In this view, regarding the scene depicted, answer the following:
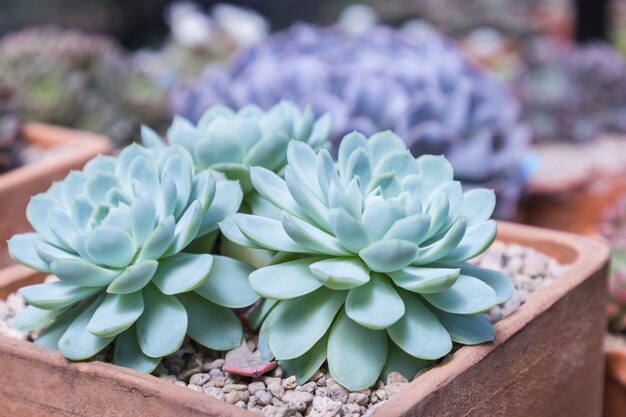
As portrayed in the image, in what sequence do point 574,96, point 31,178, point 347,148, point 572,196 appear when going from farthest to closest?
1. point 574,96
2. point 572,196
3. point 31,178
4. point 347,148

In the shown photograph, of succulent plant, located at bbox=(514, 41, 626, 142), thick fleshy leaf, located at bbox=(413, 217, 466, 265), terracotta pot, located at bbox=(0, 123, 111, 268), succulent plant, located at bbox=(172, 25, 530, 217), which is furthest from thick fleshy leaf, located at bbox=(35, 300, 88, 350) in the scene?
succulent plant, located at bbox=(514, 41, 626, 142)

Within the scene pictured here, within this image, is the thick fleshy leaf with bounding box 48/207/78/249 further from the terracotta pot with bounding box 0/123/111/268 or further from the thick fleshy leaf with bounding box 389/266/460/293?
the terracotta pot with bounding box 0/123/111/268

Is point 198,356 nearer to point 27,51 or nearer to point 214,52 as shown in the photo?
point 27,51

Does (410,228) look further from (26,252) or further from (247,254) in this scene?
(26,252)

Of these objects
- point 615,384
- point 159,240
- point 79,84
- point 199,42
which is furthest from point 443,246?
A: point 199,42

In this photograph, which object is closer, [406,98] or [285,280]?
[285,280]
